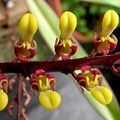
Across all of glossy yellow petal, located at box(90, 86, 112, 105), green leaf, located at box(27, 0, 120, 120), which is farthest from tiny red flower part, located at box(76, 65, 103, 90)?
green leaf, located at box(27, 0, 120, 120)

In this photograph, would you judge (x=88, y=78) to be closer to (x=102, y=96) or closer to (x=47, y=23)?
(x=102, y=96)

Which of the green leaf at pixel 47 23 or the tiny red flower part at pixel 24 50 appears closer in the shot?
the tiny red flower part at pixel 24 50

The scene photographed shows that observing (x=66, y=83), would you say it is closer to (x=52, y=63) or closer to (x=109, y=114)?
(x=109, y=114)

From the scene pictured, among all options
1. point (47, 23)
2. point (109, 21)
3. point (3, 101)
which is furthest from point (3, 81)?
point (47, 23)

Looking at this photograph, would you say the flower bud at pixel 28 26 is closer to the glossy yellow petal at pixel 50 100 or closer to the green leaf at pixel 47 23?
the glossy yellow petal at pixel 50 100

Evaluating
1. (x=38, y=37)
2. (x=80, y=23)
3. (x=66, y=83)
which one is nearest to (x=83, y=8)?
(x=80, y=23)

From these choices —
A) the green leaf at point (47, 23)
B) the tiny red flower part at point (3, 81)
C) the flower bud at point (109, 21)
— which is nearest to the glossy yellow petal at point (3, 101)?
the tiny red flower part at point (3, 81)
